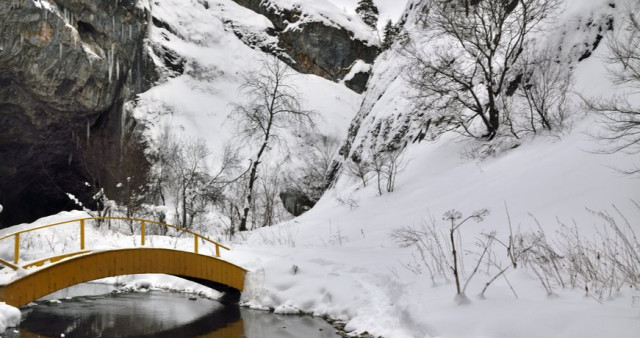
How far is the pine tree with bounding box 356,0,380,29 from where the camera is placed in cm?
5394

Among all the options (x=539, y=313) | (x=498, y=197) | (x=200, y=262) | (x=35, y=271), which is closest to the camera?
(x=539, y=313)

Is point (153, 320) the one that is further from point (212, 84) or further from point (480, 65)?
point (212, 84)

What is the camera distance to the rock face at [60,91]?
2153 centimetres

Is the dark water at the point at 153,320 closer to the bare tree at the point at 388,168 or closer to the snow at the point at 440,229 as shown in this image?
the snow at the point at 440,229

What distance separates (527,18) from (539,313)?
12742 millimetres

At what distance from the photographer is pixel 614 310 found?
18.1 feet

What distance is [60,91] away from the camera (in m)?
24.5

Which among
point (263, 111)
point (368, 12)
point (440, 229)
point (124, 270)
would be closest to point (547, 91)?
point (440, 229)

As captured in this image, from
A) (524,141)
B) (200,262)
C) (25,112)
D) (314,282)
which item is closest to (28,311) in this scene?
(200,262)

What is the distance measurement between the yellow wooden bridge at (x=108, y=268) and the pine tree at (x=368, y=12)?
148 ft

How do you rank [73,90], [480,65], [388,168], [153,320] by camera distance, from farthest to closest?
[73,90], [388,168], [480,65], [153,320]

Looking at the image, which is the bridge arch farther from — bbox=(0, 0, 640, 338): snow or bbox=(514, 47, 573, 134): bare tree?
bbox=(514, 47, 573, 134): bare tree

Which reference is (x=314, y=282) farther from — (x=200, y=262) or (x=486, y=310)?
(x=486, y=310)

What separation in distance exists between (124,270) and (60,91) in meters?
16.6
